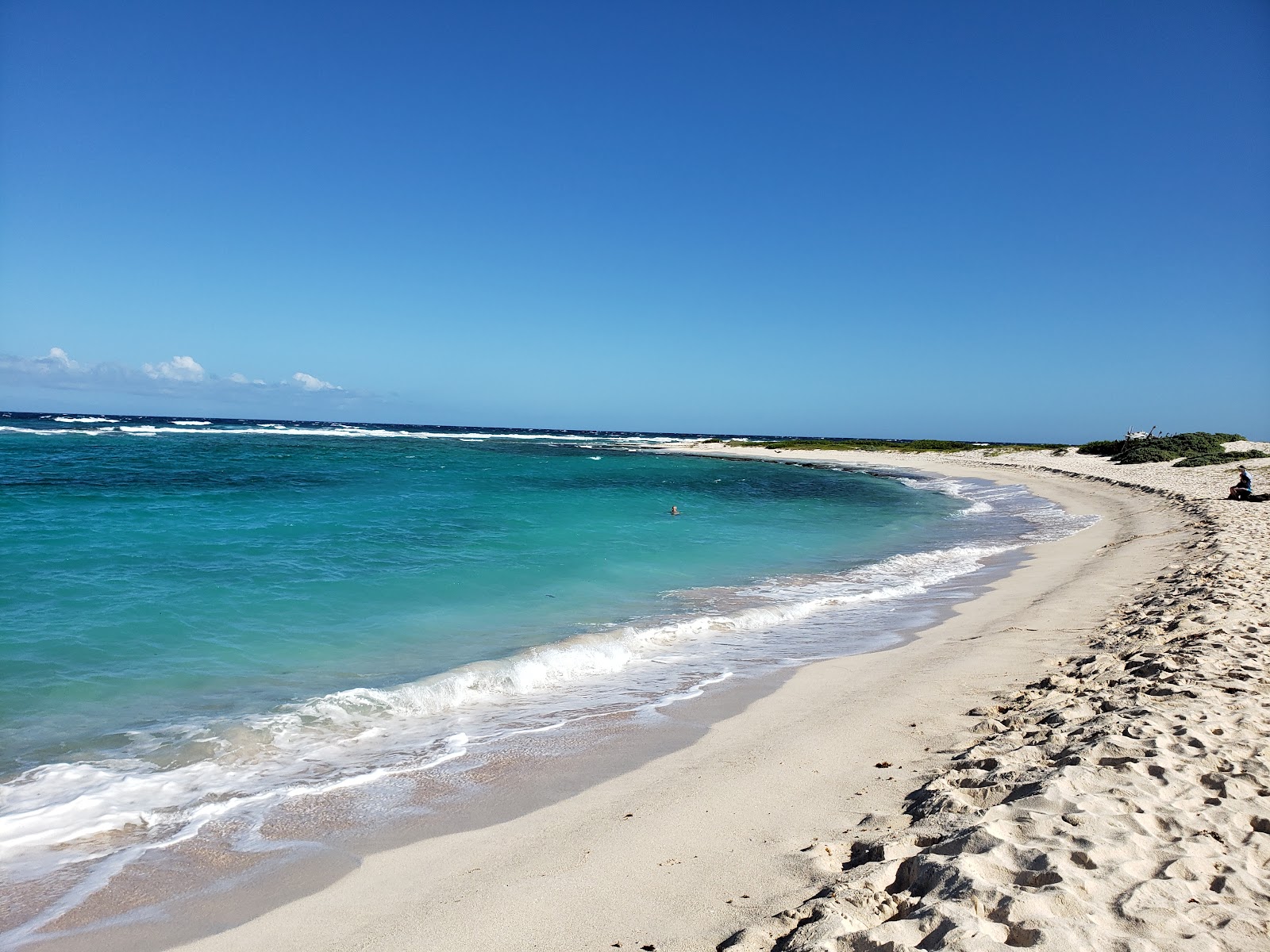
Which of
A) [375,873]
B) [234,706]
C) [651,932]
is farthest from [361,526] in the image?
[651,932]

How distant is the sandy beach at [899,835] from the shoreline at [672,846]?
17 mm

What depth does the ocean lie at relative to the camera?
5.18m

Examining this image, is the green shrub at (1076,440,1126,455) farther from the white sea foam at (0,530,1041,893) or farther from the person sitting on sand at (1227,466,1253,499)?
the white sea foam at (0,530,1041,893)

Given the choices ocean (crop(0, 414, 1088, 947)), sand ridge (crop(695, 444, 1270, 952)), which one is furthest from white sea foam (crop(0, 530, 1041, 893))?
sand ridge (crop(695, 444, 1270, 952))

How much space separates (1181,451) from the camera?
42.2m

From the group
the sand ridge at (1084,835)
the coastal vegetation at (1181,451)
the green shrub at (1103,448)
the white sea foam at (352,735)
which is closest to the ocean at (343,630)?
the white sea foam at (352,735)

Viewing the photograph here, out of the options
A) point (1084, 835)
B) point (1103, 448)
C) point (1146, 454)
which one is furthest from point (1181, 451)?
point (1084, 835)

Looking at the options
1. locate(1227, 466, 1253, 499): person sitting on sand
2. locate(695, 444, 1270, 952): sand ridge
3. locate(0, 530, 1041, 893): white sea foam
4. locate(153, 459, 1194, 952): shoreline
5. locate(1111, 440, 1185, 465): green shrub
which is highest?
locate(1111, 440, 1185, 465): green shrub

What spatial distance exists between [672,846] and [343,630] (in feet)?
22.1

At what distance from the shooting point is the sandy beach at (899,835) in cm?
309

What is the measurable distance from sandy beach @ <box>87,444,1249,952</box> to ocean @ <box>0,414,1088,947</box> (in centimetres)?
136

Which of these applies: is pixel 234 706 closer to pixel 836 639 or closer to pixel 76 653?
pixel 76 653

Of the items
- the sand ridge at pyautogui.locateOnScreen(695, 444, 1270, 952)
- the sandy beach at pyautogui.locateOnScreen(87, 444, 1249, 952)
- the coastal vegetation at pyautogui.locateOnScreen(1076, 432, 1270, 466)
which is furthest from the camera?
the coastal vegetation at pyautogui.locateOnScreen(1076, 432, 1270, 466)

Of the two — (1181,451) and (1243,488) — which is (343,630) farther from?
(1181,451)
